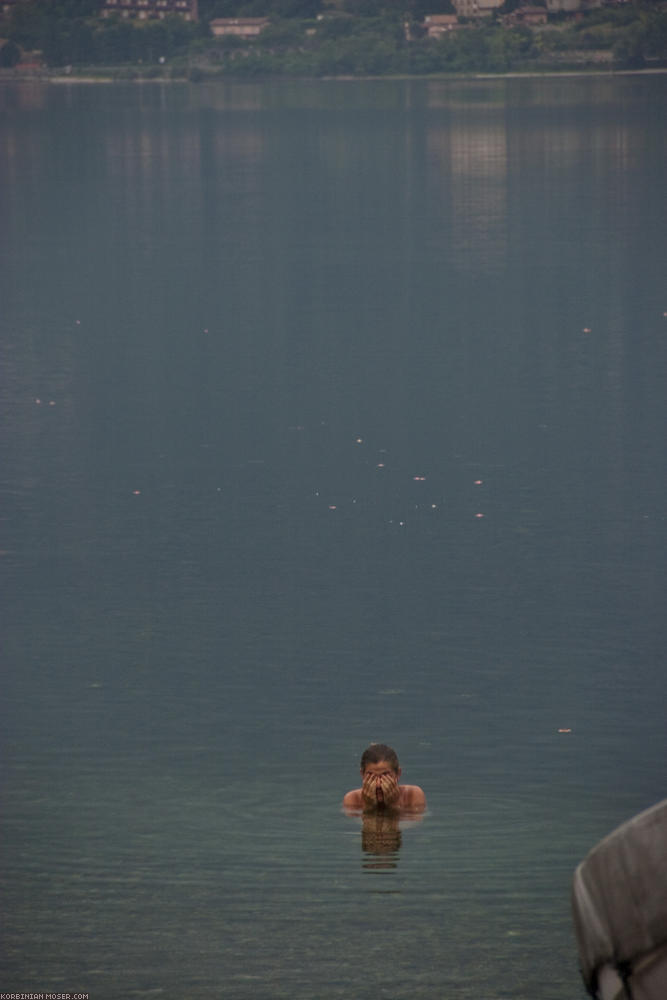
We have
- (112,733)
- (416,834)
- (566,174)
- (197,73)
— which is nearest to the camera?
(416,834)

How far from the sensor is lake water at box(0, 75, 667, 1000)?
8328 mm

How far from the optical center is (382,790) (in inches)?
373

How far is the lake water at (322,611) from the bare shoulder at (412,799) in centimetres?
12

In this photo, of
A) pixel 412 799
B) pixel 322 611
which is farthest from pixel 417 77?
pixel 412 799

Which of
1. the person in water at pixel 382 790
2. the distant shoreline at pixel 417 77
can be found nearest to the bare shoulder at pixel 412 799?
the person in water at pixel 382 790

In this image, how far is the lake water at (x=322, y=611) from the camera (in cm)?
833

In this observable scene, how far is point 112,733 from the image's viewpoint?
36.3 feet

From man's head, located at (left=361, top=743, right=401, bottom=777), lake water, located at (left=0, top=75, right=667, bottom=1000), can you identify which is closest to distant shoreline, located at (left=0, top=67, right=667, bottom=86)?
lake water, located at (left=0, top=75, right=667, bottom=1000)

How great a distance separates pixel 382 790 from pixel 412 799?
0.22m

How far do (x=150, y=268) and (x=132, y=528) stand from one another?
21.1m

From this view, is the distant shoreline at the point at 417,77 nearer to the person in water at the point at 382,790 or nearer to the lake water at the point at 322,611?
the lake water at the point at 322,611

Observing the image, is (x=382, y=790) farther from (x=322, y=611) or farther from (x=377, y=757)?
(x=322, y=611)

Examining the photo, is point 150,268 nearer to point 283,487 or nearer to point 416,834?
point 283,487

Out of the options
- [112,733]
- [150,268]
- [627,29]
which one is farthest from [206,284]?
[627,29]
